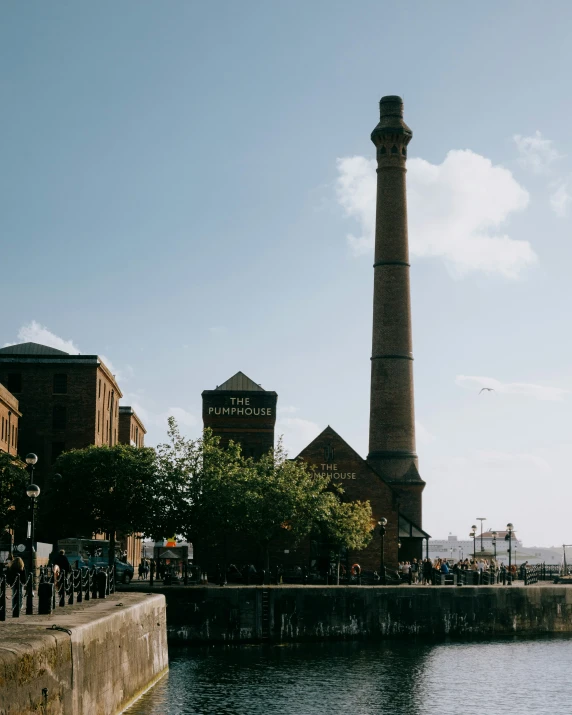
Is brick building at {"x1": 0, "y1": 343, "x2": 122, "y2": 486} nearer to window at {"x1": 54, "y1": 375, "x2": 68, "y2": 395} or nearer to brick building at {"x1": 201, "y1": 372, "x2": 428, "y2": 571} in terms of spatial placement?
window at {"x1": 54, "y1": 375, "x2": 68, "y2": 395}

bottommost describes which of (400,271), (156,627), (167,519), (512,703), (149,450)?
(512,703)

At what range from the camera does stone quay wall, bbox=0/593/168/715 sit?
15109mm

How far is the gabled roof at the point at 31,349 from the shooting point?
87.6m

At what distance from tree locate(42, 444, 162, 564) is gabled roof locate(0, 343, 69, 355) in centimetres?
2746

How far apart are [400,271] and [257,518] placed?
86.0 feet

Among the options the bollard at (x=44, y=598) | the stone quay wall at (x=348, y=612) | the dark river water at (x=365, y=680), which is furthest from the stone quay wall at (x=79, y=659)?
the stone quay wall at (x=348, y=612)

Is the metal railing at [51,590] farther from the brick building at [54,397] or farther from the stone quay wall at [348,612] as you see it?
the brick building at [54,397]

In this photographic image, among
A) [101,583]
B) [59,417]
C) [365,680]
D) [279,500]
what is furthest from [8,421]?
[101,583]

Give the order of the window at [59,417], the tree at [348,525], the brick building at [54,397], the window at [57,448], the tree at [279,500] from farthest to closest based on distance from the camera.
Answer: the window at [59,417], the brick building at [54,397], the window at [57,448], the tree at [348,525], the tree at [279,500]

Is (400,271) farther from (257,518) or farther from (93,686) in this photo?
(93,686)

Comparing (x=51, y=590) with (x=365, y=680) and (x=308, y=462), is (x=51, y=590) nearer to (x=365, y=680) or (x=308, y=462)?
(x=365, y=680)

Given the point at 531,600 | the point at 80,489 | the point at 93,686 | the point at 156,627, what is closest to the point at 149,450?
the point at 80,489

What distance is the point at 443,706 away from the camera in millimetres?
30672

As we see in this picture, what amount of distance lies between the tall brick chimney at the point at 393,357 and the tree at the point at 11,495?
2492cm
